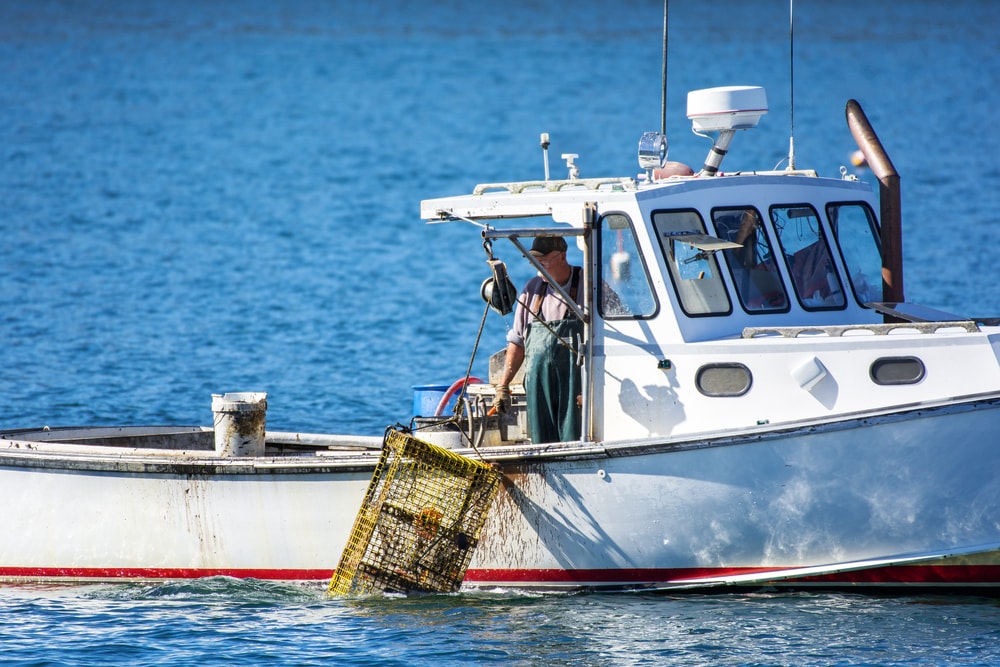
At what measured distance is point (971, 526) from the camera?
9.34 metres

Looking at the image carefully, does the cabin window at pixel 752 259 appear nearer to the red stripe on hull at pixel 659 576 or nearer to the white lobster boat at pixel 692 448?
the white lobster boat at pixel 692 448

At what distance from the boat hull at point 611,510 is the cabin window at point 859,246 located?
5.79 feet

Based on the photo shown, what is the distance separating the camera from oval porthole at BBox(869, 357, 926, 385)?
9375mm

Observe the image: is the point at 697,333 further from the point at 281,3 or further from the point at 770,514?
the point at 281,3

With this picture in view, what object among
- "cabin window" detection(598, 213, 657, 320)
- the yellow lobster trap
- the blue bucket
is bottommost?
the yellow lobster trap

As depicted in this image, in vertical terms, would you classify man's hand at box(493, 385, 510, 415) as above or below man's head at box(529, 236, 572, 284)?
below

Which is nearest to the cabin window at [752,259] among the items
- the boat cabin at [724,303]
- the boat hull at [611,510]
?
the boat cabin at [724,303]

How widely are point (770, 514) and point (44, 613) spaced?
5401mm

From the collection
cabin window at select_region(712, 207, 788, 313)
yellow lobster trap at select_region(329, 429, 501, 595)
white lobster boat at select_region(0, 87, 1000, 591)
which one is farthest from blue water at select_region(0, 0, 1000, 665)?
cabin window at select_region(712, 207, 788, 313)

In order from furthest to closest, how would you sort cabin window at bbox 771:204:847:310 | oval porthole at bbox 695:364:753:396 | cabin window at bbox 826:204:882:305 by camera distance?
cabin window at bbox 826:204:882:305 → cabin window at bbox 771:204:847:310 → oval porthole at bbox 695:364:753:396

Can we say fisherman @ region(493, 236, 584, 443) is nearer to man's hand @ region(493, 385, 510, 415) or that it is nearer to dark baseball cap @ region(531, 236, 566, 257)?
dark baseball cap @ region(531, 236, 566, 257)

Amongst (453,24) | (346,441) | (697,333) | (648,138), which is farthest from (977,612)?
(453,24)

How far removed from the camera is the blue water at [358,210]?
9.80m

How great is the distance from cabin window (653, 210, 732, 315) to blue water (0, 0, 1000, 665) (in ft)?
7.02
